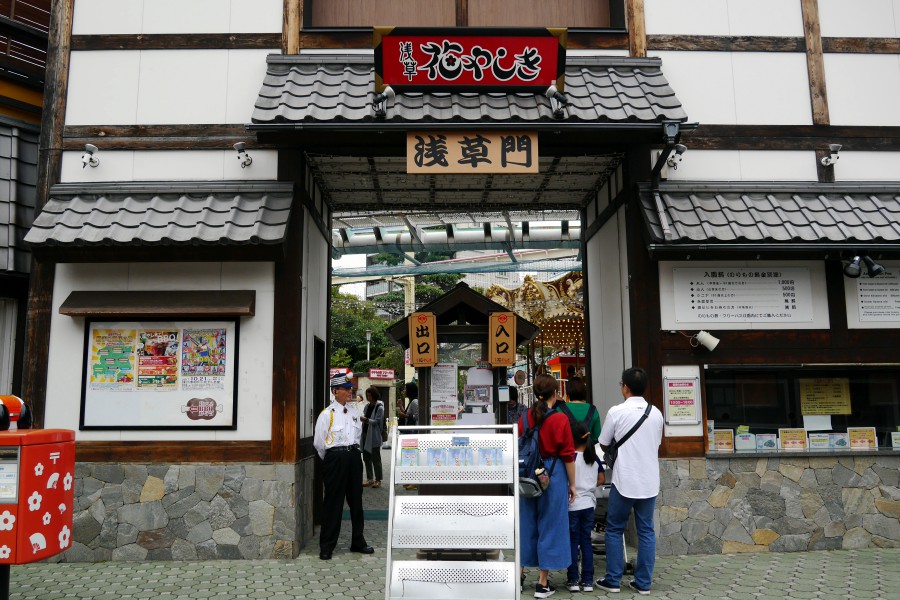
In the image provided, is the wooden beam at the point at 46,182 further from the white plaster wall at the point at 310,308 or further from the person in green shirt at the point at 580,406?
the person in green shirt at the point at 580,406

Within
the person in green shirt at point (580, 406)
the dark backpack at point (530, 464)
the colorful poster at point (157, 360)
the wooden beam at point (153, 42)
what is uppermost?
the wooden beam at point (153, 42)

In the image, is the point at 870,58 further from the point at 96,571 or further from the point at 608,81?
the point at 96,571

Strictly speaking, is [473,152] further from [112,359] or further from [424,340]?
[112,359]

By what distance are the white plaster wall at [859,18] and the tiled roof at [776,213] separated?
79.3 inches

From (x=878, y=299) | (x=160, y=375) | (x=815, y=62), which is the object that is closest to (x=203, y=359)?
(x=160, y=375)

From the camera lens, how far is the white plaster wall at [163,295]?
25.1 ft

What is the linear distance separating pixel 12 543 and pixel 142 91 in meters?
5.37

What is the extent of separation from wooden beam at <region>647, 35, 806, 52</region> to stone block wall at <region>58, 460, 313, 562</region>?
275 inches

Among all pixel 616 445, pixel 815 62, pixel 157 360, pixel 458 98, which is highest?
pixel 815 62

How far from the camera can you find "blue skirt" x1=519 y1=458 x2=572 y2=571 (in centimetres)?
615

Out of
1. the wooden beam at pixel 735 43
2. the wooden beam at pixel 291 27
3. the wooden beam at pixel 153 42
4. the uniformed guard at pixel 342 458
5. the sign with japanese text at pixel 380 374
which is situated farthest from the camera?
the sign with japanese text at pixel 380 374

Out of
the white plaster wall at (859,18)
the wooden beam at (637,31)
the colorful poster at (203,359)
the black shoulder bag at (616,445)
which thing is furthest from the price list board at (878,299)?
the colorful poster at (203,359)

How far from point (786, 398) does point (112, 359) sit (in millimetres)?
7780

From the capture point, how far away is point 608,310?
9.31 meters
